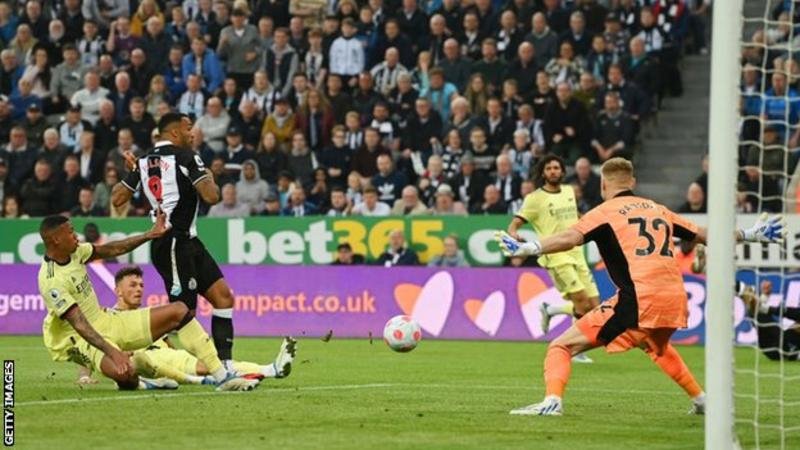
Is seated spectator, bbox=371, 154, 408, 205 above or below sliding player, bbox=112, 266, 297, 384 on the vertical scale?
above

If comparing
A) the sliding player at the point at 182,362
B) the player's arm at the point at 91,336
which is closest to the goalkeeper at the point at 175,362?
the sliding player at the point at 182,362

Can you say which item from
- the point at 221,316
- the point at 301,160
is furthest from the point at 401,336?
the point at 301,160

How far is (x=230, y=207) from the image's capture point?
26672mm

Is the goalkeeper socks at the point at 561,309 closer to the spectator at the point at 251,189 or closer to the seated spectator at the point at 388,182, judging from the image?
the seated spectator at the point at 388,182

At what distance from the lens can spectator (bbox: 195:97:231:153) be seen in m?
28.5

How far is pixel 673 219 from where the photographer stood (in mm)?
12508

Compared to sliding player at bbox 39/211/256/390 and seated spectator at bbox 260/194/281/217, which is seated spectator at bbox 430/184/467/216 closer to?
seated spectator at bbox 260/194/281/217

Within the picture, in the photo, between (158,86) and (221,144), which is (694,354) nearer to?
(221,144)

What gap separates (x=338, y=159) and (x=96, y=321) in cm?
1372

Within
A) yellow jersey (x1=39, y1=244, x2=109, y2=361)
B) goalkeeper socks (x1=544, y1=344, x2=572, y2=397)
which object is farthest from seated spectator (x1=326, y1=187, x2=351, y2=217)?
goalkeeper socks (x1=544, y1=344, x2=572, y2=397)

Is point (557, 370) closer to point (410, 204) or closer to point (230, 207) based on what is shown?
point (410, 204)

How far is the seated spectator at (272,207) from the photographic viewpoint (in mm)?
26422

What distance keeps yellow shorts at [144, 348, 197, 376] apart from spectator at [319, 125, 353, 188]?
12.8m

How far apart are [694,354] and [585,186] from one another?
4.85 m
